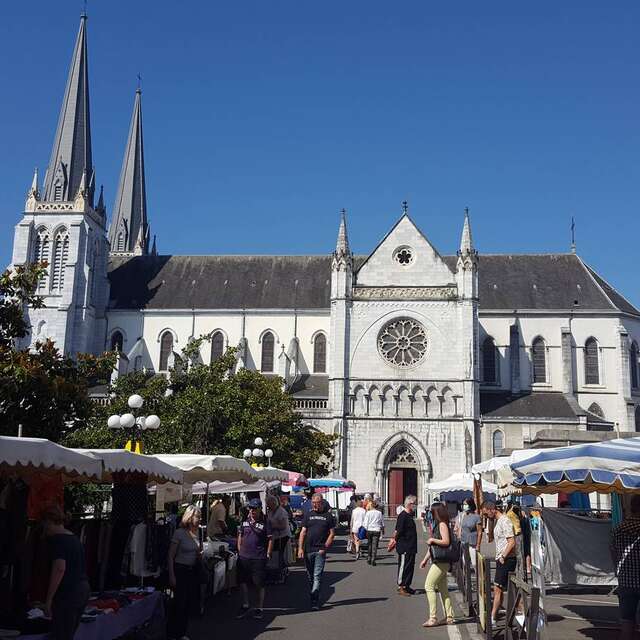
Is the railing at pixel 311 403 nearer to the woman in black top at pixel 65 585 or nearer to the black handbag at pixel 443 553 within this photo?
the black handbag at pixel 443 553

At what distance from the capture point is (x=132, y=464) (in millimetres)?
11367

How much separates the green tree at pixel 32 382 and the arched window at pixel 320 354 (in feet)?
115

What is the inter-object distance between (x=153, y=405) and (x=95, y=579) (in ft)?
66.5

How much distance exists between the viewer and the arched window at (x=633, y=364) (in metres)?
51.5

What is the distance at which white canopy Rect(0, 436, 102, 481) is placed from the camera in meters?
8.25

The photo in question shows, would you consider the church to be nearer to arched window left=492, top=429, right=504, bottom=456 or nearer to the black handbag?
arched window left=492, top=429, right=504, bottom=456

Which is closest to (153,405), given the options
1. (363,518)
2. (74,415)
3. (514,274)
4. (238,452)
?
(238,452)

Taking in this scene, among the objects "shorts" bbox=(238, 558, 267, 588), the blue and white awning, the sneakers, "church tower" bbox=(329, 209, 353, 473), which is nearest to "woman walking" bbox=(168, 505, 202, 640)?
"shorts" bbox=(238, 558, 267, 588)

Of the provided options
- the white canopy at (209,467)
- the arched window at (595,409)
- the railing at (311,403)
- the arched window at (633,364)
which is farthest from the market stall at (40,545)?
the arched window at (633,364)

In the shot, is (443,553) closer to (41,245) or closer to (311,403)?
(311,403)

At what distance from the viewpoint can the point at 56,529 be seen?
8.16 metres

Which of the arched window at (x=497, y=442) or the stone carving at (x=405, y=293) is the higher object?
the stone carving at (x=405, y=293)

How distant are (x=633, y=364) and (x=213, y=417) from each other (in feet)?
110

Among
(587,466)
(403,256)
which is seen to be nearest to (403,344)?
(403,256)
